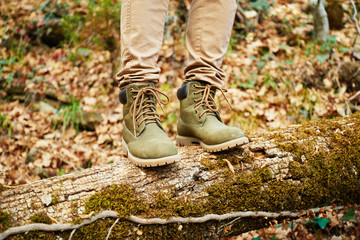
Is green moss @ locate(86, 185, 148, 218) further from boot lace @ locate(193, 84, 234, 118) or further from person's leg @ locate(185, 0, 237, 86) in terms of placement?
person's leg @ locate(185, 0, 237, 86)

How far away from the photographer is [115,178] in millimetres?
1320

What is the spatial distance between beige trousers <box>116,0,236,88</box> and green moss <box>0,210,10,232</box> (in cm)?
85

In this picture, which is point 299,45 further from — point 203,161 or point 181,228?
point 181,228

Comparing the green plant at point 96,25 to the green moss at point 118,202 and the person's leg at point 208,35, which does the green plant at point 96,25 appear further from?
the green moss at point 118,202

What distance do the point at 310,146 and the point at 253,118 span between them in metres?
1.65

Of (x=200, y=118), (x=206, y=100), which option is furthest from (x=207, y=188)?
(x=206, y=100)

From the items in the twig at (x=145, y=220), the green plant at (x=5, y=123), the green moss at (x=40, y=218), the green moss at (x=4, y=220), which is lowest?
the green plant at (x=5, y=123)

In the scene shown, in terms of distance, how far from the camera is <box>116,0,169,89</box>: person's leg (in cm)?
143

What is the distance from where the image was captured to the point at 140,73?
58.6 inches

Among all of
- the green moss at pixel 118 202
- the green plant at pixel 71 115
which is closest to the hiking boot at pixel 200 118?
the green moss at pixel 118 202

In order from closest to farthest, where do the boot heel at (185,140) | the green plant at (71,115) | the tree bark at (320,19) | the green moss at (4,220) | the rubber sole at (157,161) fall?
1. the green moss at (4,220)
2. the rubber sole at (157,161)
3. the boot heel at (185,140)
4. the green plant at (71,115)
5. the tree bark at (320,19)

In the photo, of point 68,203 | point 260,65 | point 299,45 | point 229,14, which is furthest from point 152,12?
point 299,45

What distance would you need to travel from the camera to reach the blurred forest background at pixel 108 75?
10.6 feet

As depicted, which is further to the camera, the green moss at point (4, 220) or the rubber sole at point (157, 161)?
the rubber sole at point (157, 161)
